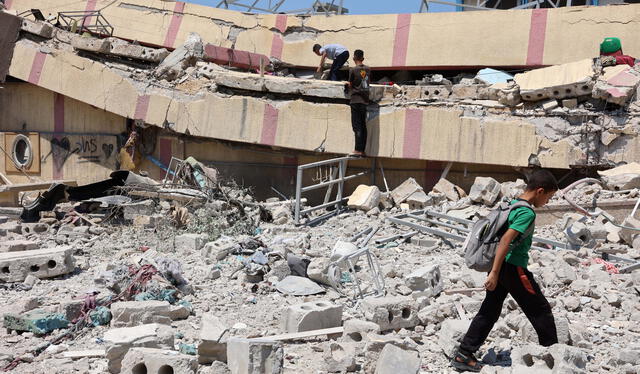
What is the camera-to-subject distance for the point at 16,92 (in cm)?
1346

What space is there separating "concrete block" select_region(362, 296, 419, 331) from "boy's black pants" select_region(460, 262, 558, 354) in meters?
0.89

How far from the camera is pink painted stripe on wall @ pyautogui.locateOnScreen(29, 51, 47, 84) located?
41.3ft

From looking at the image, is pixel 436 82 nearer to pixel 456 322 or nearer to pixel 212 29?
pixel 212 29

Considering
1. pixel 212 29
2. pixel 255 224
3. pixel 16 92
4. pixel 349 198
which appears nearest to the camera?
pixel 255 224

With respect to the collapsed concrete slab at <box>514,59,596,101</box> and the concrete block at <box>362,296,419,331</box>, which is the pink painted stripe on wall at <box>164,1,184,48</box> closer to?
the collapsed concrete slab at <box>514,59,596,101</box>

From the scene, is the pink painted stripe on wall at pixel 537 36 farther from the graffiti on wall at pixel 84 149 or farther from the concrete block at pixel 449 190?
the graffiti on wall at pixel 84 149

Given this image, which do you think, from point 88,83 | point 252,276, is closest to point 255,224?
point 252,276

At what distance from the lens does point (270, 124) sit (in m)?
10.9

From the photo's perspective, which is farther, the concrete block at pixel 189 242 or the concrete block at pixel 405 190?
the concrete block at pixel 405 190

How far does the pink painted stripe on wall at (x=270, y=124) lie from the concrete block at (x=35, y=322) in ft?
19.7

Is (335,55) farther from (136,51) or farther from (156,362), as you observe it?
(156,362)

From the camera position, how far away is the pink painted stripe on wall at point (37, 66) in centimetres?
1259

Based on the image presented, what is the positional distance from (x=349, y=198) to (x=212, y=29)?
22.6 feet

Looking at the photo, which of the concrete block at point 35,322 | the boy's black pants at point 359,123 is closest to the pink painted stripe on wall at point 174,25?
the boy's black pants at point 359,123
